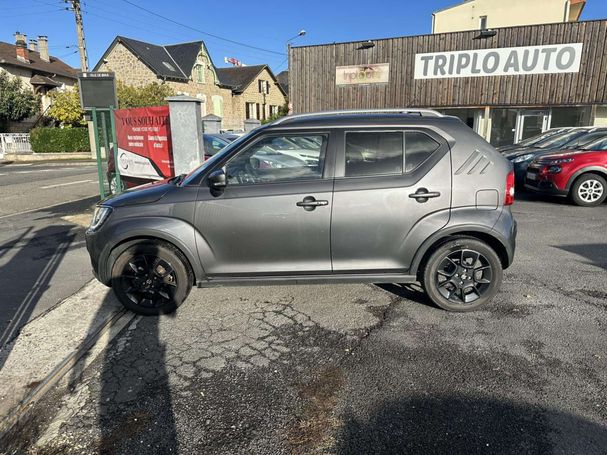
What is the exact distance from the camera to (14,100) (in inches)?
1212

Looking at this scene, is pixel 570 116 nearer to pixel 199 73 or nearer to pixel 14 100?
pixel 199 73

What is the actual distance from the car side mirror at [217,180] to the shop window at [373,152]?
3.52 ft

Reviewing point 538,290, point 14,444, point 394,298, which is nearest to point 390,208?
point 394,298

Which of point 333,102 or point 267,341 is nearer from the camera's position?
point 267,341

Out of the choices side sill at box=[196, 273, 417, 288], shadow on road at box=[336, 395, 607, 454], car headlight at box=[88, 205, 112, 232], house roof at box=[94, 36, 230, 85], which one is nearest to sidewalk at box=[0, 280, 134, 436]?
car headlight at box=[88, 205, 112, 232]

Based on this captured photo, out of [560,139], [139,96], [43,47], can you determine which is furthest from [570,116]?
[43,47]

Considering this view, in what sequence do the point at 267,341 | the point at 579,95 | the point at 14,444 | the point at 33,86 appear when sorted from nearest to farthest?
the point at 14,444 → the point at 267,341 → the point at 579,95 → the point at 33,86

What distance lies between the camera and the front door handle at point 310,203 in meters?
3.53

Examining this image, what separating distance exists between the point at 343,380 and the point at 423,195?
5.51 feet

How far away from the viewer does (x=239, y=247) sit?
3.64 m

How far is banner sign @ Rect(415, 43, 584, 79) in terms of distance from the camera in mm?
16641

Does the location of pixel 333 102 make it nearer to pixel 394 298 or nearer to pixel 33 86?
pixel 394 298

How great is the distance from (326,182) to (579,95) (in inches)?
703

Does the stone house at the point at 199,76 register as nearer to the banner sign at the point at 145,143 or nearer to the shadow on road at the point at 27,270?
the banner sign at the point at 145,143
